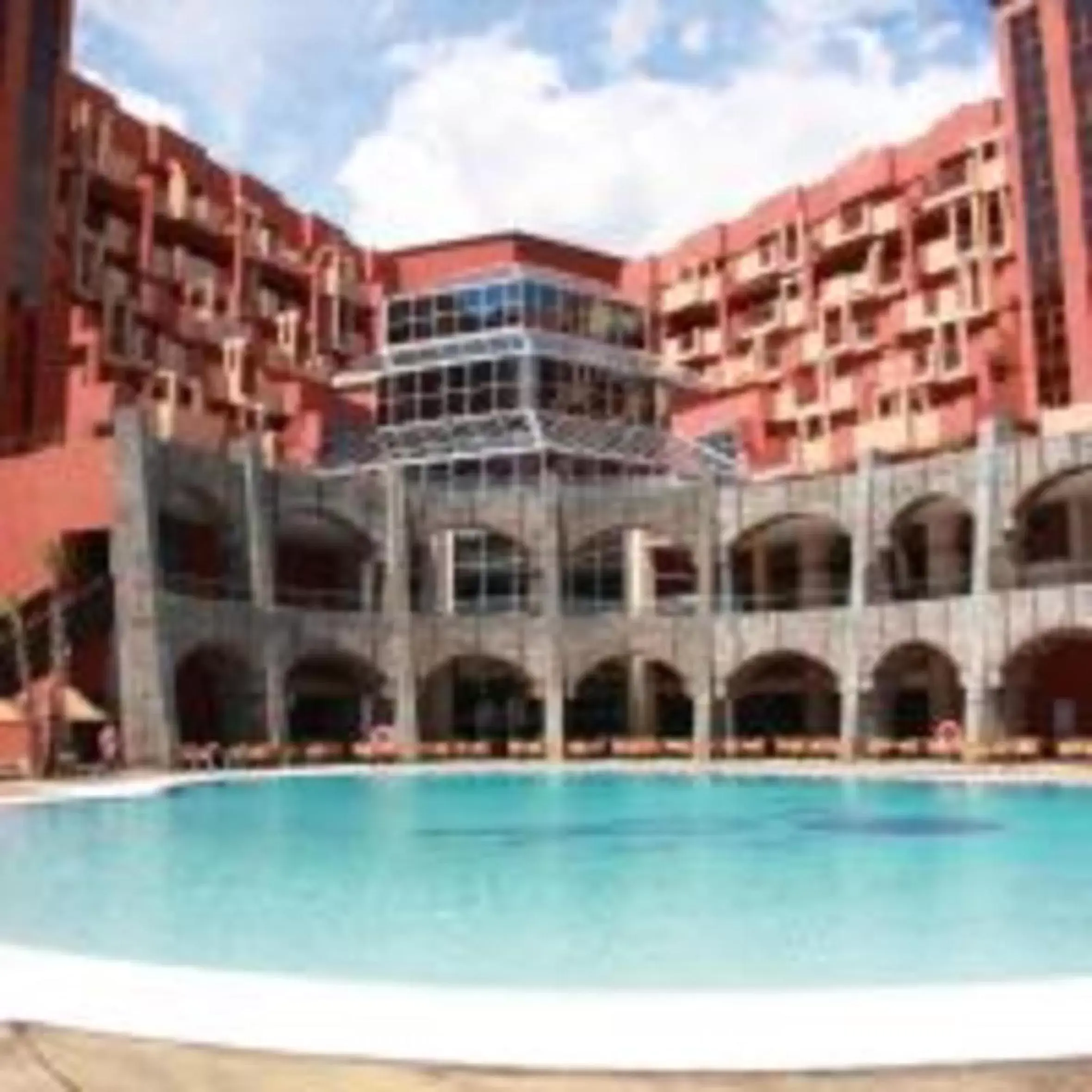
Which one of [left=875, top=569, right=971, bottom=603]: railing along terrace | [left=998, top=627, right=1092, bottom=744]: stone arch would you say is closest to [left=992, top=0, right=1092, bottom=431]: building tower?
[left=875, top=569, right=971, bottom=603]: railing along terrace

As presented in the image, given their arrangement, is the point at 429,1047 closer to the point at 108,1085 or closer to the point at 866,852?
the point at 108,1085

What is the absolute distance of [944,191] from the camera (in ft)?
217

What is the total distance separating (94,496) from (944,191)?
34903mm

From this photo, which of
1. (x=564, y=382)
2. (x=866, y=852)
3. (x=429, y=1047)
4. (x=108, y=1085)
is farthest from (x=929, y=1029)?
(x=564, y=382)

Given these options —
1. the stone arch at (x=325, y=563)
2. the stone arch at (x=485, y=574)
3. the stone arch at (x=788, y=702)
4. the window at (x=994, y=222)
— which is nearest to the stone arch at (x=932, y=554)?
the stone arch at (x=788, y=702)

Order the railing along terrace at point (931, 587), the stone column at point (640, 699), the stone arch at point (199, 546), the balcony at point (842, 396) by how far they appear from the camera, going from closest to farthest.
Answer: the stone arch at point (199, 546) → the railing along terrace at point (931, 587) → the stone column at point (640, 699) → the balcony at point (842, 396)

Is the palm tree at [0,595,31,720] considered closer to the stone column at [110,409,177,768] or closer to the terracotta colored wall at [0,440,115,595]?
the terracotta colored wall at [0,440,115,595]

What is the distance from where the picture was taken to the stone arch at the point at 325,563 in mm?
55906

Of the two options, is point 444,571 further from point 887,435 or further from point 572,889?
point 572,889

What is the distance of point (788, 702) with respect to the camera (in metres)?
61.8

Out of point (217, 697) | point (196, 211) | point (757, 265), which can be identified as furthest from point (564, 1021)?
point (757, 265)

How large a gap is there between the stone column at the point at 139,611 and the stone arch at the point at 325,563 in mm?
6544

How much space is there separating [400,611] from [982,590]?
718 inches

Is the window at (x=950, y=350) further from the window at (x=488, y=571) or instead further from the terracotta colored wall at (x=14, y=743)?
the terracotta colored wall at (x=14, y=743)
